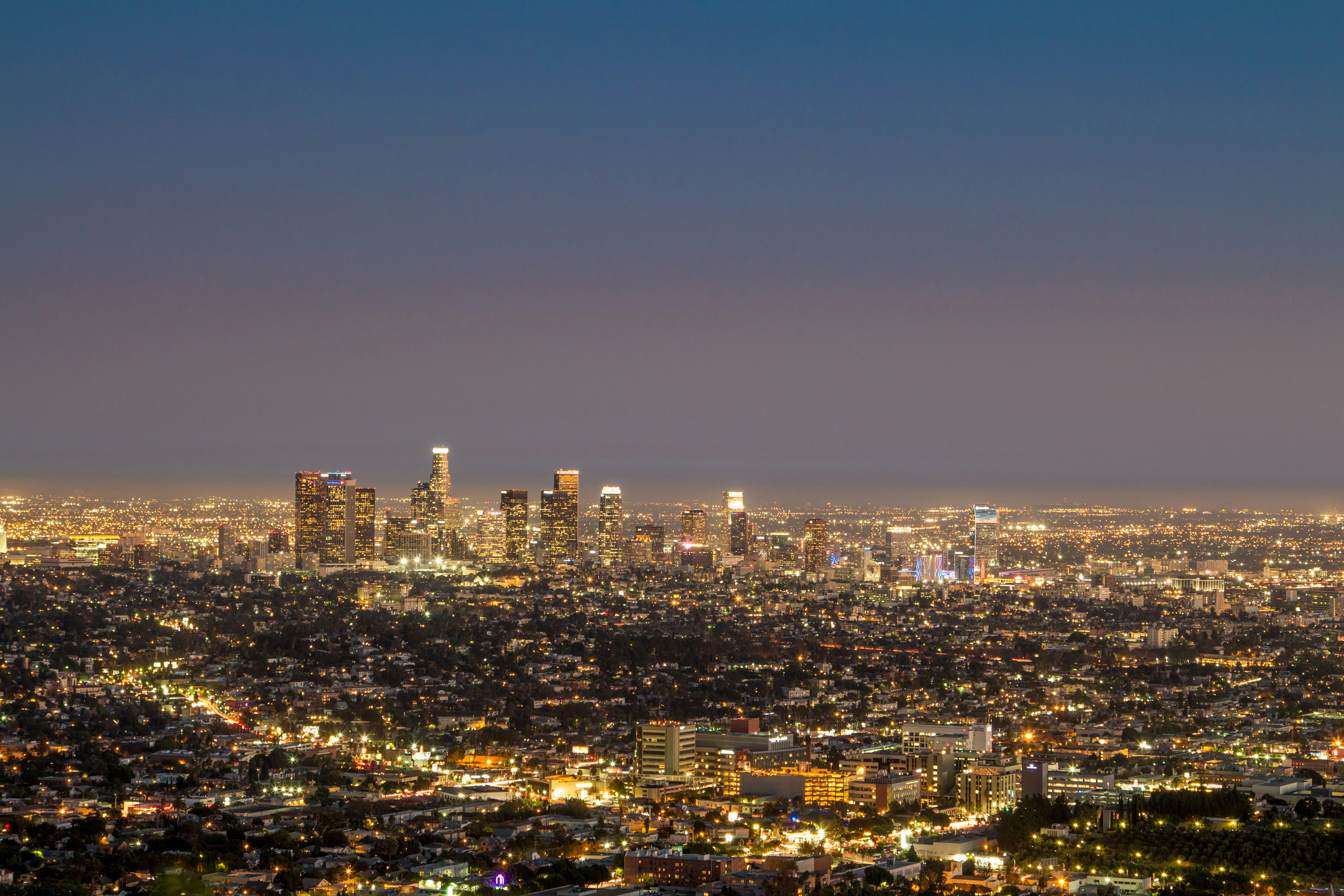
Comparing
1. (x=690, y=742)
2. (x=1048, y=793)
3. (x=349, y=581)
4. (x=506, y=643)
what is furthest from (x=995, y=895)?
(x=349, y=581)

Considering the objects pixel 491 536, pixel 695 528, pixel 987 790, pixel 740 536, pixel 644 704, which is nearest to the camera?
pixel 987 790

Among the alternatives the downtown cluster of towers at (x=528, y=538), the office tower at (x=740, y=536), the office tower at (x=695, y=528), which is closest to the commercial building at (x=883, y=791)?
the downtown cluster of towers at (x=528, y=538)

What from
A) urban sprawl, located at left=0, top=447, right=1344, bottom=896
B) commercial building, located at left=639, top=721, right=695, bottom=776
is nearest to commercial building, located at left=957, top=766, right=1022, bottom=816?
urban sprawl, located at left=0, top=447, right=1344, bottom=896

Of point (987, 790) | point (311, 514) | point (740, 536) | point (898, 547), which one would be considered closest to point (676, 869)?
point (987, 790)

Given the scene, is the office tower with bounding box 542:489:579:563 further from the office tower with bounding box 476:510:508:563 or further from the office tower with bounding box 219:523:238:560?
the office tower with bounding box 219:523:238:560

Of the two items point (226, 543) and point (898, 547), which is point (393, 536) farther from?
point (898, 547)

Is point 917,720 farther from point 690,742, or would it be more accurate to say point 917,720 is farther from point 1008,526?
point 1008,526
